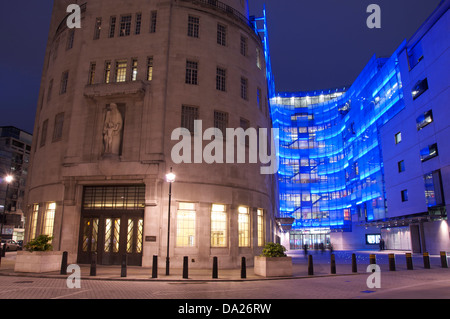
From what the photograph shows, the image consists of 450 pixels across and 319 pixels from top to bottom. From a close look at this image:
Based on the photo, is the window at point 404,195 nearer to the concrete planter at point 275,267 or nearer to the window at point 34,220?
the concrete planter at point 275,267

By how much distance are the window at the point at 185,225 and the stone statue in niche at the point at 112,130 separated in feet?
20.1

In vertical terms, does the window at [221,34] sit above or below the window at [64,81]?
above

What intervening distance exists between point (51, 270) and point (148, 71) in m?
15.0

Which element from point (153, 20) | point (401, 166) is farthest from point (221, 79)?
point (401, 166)

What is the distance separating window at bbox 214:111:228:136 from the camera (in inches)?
1054

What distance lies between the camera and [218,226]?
25.1m

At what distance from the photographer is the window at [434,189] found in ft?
130

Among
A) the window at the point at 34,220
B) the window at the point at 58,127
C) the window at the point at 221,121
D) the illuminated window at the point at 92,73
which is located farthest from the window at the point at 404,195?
the window at the point at 34,220

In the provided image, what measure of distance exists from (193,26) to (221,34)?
2520 millimetres

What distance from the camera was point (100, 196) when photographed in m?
24.7

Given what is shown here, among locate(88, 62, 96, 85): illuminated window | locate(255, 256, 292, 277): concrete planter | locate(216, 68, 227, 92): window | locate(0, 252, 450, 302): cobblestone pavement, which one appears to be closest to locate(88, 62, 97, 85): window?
locate(88, 62, 96, 85): illuminated window

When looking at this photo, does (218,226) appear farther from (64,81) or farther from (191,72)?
(64,81)

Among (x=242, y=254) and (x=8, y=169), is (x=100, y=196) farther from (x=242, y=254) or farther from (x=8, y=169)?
(x=8, y=169)
